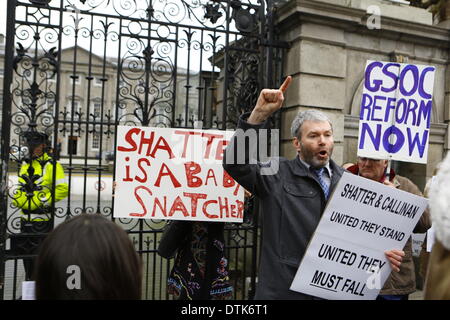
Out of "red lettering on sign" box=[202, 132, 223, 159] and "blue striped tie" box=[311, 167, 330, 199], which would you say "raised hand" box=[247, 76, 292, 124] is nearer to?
"blue striped tie" box=[311, 167, 330, 199]

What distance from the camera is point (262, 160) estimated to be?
2.75 m

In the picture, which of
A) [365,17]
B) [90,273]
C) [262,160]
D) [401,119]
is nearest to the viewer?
[90,273]

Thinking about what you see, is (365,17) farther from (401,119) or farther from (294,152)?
(401,119)

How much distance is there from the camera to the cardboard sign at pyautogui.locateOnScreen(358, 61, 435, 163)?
294 cm

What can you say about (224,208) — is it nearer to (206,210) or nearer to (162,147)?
(206,210)

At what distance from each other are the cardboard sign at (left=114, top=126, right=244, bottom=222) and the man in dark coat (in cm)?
115

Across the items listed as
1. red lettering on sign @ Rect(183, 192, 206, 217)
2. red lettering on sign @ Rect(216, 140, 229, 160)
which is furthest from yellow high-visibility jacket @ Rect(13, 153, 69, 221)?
red lettering on sign @ Rect(216, 140, 229, 160)

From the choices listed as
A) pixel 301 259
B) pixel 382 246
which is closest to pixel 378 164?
pixel 382 246

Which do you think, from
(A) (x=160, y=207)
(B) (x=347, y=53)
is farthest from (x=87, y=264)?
(B) (x=347, y=53)

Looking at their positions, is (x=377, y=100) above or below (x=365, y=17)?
below

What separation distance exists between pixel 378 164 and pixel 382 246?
2.72 feet

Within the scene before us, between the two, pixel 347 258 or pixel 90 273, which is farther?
pixel 347 258

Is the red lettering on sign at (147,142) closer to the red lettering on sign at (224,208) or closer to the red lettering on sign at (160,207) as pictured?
the red lettering on sign at (160,207)
